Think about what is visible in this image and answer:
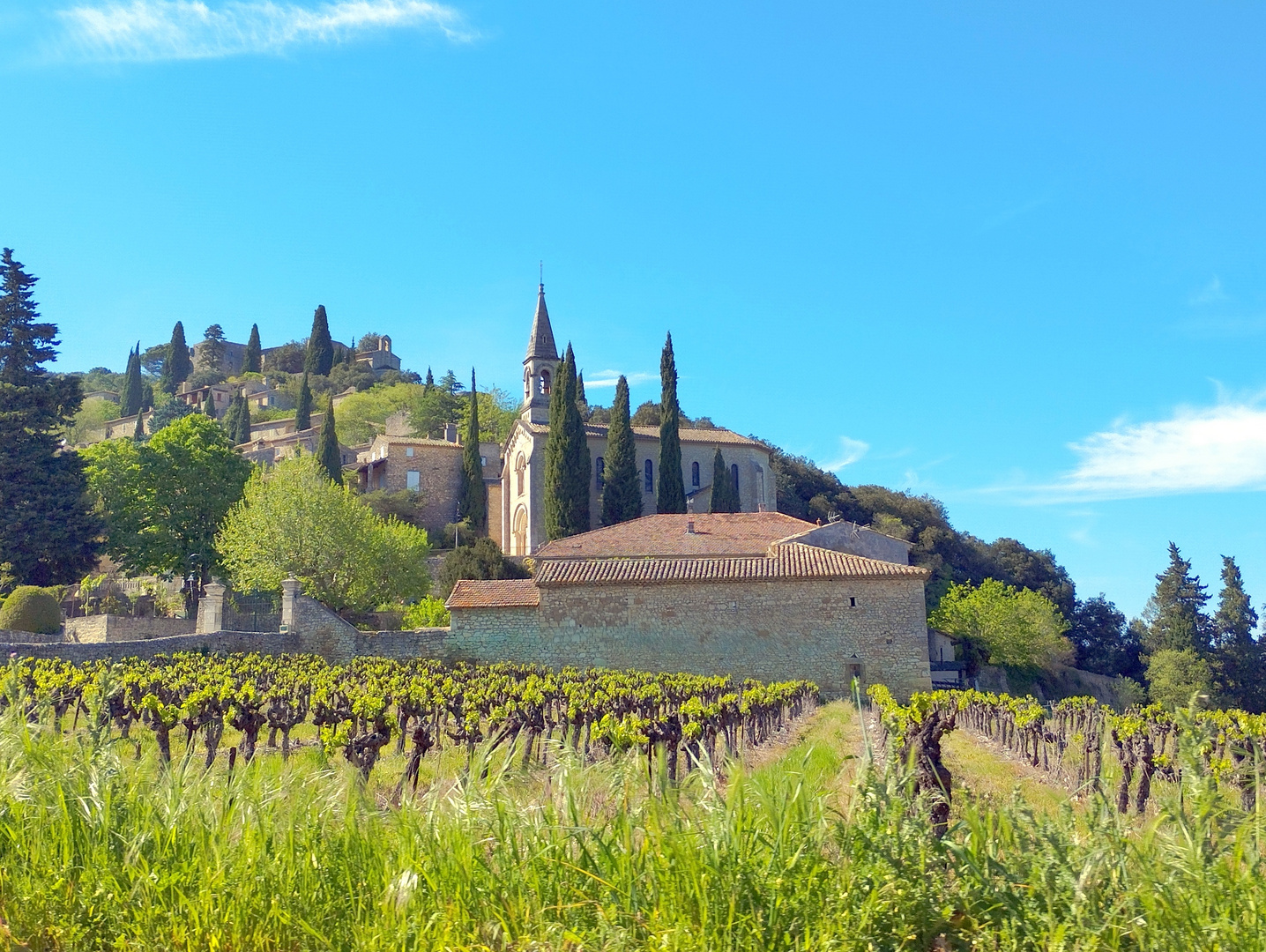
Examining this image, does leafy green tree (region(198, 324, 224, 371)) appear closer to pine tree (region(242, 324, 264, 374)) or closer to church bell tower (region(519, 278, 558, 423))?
pine tree (region(242, 324, 264, 374))

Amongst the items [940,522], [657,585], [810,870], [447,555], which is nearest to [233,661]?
[657,585]

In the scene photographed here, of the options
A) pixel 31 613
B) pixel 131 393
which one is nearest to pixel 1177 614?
pixel 31 613

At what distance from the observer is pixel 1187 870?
3854 millimetres

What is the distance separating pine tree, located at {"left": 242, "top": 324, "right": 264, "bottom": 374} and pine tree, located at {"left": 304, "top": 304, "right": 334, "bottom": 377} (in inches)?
297

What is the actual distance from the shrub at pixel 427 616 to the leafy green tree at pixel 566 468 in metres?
13.3

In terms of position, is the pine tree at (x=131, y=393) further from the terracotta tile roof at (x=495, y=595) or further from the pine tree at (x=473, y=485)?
the terracotta tile roof at (x=495, y=595)

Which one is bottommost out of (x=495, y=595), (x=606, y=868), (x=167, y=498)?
(x=606, y=868)

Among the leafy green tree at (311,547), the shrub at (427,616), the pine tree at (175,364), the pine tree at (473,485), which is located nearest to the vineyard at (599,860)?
the shrub at (427,616)

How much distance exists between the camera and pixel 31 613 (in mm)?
30781

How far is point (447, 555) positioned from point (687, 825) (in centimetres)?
4248

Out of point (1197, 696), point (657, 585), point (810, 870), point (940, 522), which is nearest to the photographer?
point (810, 870)

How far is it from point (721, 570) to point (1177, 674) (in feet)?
97.7

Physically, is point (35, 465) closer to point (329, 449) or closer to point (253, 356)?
point (329, 449)

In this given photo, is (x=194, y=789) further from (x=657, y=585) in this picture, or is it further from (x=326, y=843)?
(x=657, y=585)
